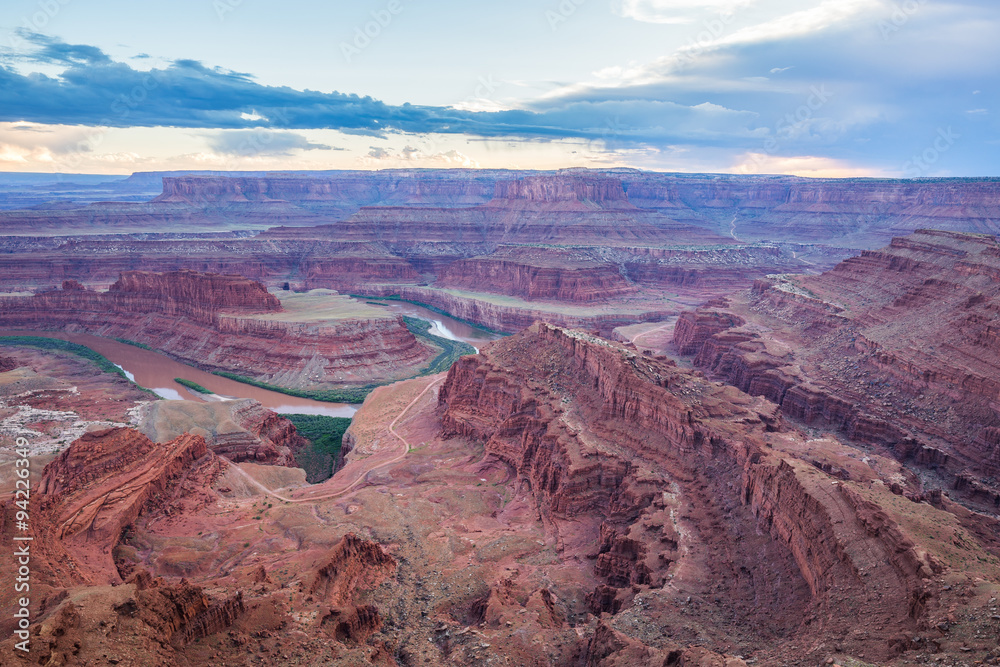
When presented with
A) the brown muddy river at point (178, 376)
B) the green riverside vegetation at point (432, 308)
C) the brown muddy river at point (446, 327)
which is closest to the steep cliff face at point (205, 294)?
the brown muddy river at point (178, 376)

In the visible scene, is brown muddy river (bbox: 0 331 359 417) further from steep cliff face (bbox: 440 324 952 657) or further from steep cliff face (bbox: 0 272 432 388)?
steep cliff face (bbox: 440 324 952 657)

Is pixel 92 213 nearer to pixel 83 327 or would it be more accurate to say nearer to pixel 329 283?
pixel 329 283

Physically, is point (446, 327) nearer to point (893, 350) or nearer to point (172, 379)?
point (172, 379)

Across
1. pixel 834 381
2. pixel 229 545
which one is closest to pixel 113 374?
pixel 229 545

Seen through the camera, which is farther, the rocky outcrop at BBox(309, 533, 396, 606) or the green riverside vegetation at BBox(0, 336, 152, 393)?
the green riverside vegetation at BBox(0, 336, 152, 393)

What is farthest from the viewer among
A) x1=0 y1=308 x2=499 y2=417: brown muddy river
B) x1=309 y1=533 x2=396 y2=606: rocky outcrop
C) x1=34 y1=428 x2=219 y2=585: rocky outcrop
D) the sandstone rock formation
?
x1=0 y1=308 x2=499 y2=417: brown muddy river

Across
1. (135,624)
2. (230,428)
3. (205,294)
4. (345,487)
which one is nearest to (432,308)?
(205,294)

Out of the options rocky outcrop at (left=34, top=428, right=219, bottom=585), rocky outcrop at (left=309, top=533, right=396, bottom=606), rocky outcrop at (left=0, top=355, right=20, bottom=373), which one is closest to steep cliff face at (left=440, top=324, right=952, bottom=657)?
rocky outcrop at (left=309, top=533, right=396, bottom=606)
